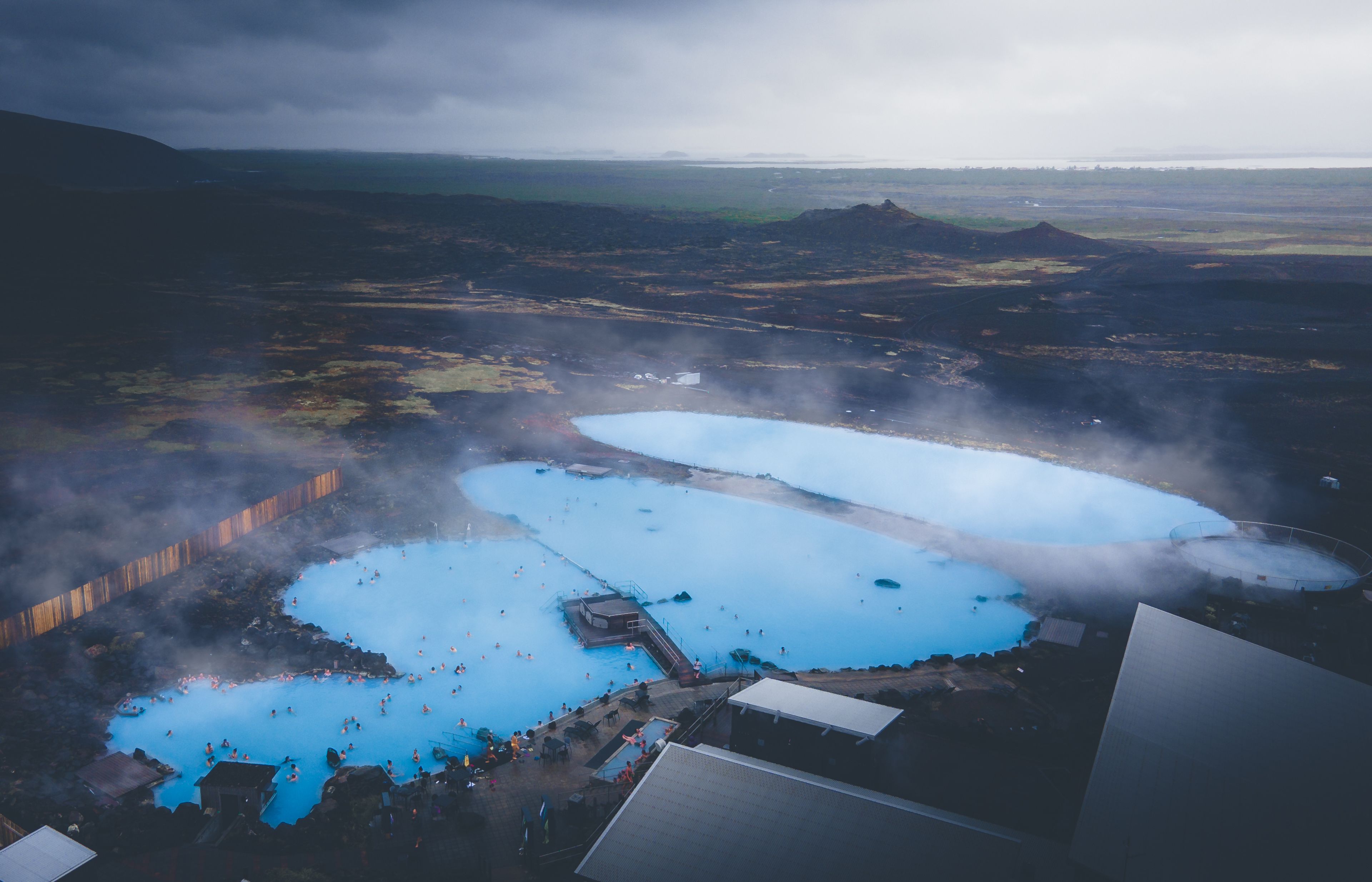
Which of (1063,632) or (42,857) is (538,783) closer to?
(42,857)

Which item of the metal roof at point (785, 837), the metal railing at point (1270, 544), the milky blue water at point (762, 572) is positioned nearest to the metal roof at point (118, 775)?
the metal roof at point (785, 837)

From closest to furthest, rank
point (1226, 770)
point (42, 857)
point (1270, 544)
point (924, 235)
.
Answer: point (1226, 770), point (42, 857), point (1270, 544), point (924, 235)

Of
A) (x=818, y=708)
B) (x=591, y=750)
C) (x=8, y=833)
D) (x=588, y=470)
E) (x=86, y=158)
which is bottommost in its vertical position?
(x=591, y=750)

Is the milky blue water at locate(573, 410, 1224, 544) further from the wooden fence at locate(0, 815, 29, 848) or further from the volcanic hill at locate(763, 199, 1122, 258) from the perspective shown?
the volcanic hill at locate(763, 199, 1122, 258)

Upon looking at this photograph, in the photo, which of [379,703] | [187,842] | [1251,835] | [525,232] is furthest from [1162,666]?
[525,232]

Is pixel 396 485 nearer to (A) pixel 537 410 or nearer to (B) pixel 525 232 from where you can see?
(A) pixel 537 410

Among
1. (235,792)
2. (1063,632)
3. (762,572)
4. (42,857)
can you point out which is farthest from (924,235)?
(42,857)

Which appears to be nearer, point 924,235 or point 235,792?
point 235,792
